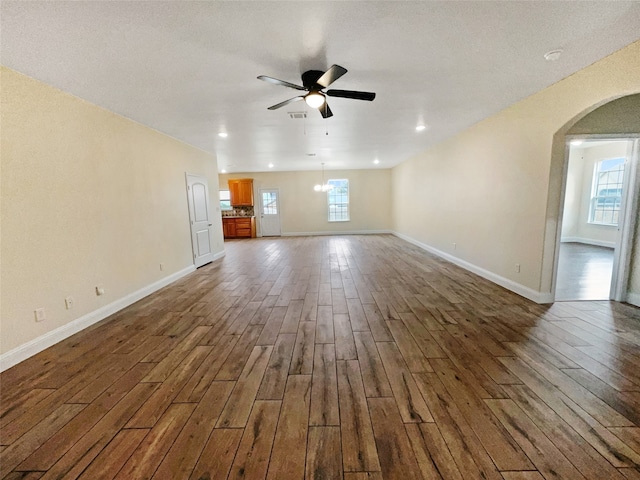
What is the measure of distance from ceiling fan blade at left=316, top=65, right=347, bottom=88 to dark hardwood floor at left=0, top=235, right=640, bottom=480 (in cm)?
241

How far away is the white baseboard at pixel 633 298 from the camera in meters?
3.24

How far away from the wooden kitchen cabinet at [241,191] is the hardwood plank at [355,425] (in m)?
9.08

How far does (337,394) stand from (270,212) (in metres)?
9.21

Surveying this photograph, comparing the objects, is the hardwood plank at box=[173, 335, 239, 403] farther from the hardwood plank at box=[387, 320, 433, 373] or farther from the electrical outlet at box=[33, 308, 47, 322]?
the electrical outlet at box=[33, 308, 47, 322]

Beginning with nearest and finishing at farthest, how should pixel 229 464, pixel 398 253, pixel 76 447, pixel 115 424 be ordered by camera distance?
pixel 229 464, pixel 76 447, pixel 115 424, pixel 398 253

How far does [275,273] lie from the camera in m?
5.18

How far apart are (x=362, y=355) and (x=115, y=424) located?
5.87 ft

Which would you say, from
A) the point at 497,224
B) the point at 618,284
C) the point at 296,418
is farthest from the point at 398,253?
the point at 296,418

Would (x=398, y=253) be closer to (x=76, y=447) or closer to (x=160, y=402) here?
(x=160, y=402)

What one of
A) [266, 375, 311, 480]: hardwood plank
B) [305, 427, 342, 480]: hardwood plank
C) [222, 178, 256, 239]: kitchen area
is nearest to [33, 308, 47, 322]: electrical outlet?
[266, 375, 311, 480]: hardwood plank

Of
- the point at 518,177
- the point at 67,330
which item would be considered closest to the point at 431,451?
the point at 67,330

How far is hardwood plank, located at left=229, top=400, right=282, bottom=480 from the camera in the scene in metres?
1.34

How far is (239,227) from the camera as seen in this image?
408 inches

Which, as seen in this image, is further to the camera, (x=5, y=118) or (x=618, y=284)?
(x=618, y=284)
